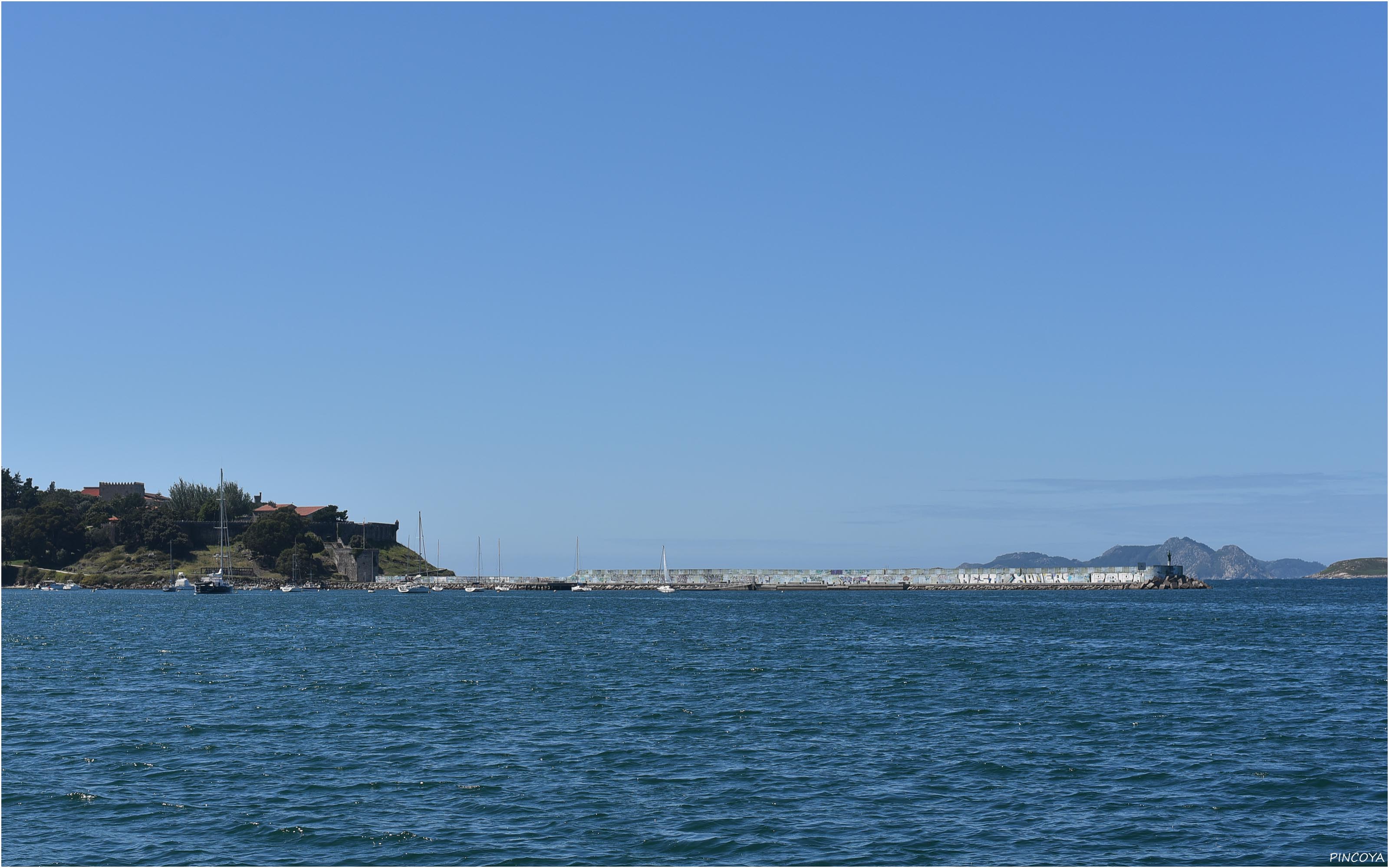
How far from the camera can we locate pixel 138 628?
4299 inches

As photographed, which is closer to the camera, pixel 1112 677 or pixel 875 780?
pixel 875 780

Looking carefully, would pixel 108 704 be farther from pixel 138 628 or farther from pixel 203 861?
pixel 138 628

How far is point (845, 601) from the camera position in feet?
627

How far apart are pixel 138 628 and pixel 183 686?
5761 cm

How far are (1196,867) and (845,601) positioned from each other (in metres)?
166

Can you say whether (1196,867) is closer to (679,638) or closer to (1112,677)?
(1112,677)

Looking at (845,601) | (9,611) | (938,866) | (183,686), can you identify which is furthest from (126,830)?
(845,601)

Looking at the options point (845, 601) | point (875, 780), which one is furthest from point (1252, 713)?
point (845, 601)

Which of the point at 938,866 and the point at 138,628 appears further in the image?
the point at 138,628

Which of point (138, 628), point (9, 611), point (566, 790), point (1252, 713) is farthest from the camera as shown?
point (9, 611)

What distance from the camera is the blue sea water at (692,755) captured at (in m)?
28.5

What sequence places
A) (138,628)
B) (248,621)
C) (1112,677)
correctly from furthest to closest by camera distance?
(248,621) < (138,628) < (1112,677)

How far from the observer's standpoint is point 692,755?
3934 centimetres

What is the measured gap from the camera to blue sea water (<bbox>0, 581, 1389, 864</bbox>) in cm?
2847
